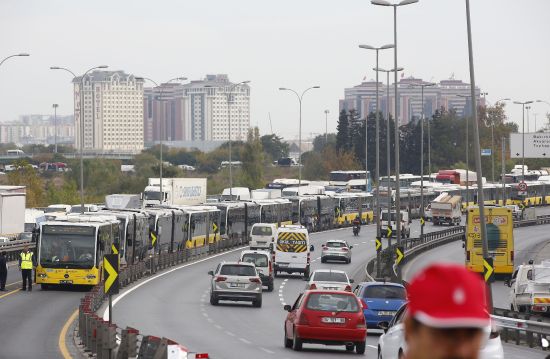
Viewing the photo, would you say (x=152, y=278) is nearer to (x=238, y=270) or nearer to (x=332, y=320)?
(x=238, y=270)

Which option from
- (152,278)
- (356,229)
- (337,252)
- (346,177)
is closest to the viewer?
(152,278)

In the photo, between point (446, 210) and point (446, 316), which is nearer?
point (446, 316)

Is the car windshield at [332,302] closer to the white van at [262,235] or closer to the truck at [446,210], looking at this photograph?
the white van at [262,235]

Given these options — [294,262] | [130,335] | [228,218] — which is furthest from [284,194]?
[130,335]

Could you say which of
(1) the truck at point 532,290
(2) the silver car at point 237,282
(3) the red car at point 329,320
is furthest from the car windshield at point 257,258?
(3) the red car at point 329,320

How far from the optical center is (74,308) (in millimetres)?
37594

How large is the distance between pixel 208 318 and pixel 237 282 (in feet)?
13.1

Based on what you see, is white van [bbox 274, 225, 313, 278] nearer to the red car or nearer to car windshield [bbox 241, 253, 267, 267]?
car windshield [bbox 241, 253, 267, 267]

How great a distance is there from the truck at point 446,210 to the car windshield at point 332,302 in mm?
89908

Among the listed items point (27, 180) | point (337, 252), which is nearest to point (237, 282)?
point (337, 252)

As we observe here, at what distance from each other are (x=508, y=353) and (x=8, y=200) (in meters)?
45.8

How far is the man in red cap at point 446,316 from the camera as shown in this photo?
2.49 metres

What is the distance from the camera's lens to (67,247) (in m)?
44.0

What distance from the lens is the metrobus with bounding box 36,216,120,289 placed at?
4362cm
